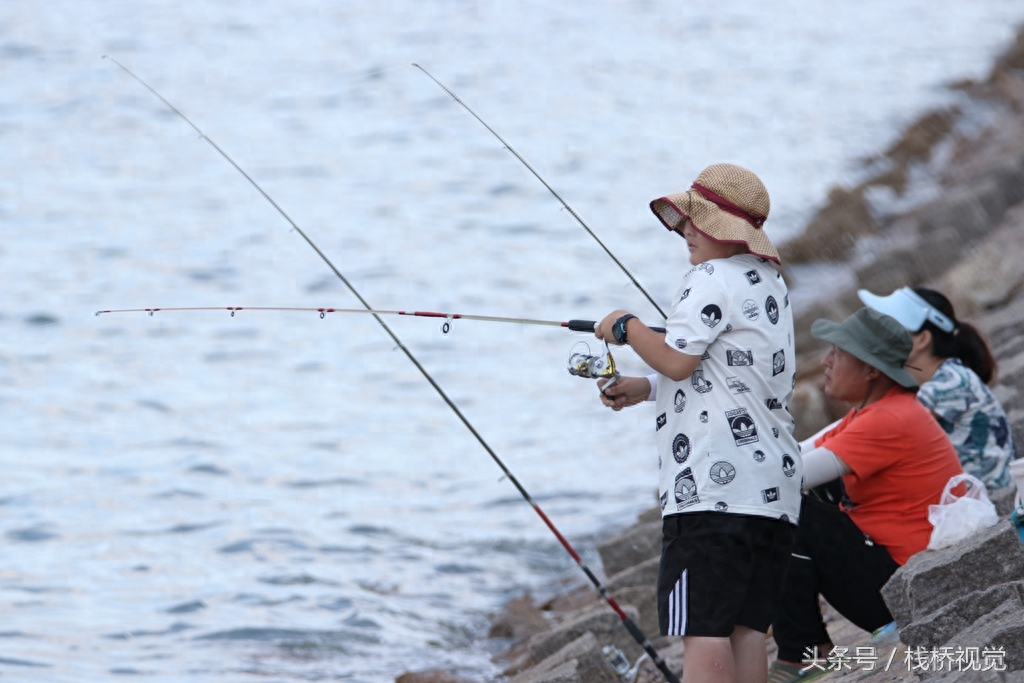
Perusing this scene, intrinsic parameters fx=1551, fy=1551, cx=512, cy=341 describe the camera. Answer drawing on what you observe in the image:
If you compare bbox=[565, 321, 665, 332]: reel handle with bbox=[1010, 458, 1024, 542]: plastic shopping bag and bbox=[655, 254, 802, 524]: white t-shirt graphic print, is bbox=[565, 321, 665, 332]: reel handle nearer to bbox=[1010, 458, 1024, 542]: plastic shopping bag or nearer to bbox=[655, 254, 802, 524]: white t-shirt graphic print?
bbox=[655, 254, 802, 524]: white t-shirt graphic print

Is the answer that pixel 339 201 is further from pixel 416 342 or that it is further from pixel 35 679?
pixel 35 679

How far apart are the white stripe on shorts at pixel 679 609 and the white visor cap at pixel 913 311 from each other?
5.07 feet

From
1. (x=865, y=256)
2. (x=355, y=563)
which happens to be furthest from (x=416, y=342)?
(x=355, y=563)

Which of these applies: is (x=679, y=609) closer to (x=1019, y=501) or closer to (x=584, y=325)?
(x=584, y=325)

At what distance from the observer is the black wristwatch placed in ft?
9.99

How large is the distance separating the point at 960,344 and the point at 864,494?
88cm

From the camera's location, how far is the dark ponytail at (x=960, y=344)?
4.37m

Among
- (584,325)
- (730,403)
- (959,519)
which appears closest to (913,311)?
(959,519)

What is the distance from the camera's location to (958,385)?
417 cm

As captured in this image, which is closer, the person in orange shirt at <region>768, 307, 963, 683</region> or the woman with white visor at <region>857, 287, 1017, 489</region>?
the person in orange shirt at <region>768, 307, 963, 683</region>

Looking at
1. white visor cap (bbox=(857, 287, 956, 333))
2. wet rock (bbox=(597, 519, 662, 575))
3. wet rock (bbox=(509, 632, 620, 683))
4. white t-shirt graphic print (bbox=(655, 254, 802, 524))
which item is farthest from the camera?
wet rock (bbox=(597, 519, 662, 575))

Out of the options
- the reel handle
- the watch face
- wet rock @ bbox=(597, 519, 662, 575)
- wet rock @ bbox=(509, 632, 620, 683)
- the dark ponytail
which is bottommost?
wet rock @ bbox=(597, 519, 662, 575)

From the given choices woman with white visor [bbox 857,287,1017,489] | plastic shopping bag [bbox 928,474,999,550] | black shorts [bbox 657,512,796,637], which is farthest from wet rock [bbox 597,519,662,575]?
black shorts [bbox 657,512,796,637]

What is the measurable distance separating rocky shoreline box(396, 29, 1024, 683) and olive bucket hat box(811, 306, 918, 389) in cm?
45
